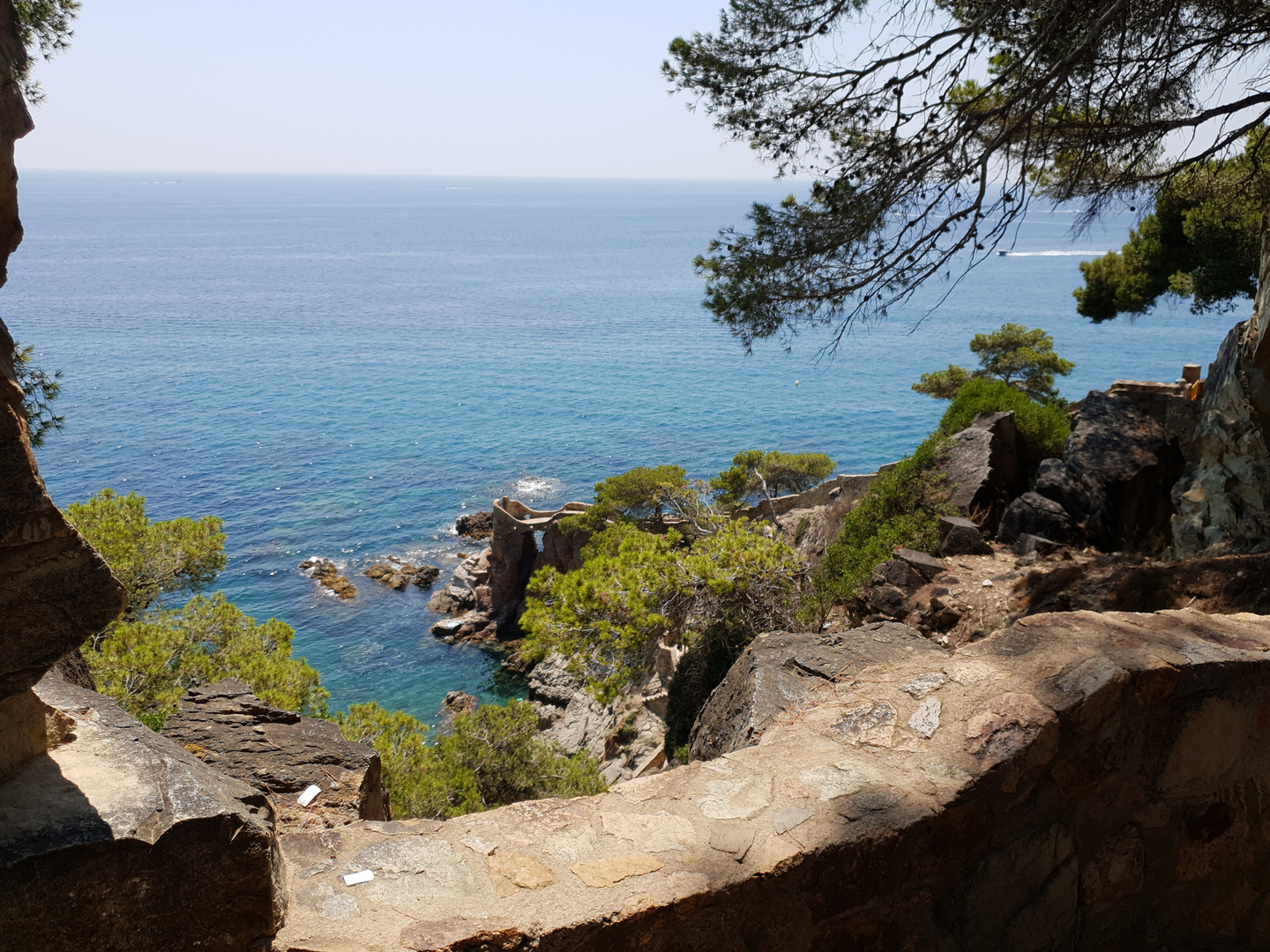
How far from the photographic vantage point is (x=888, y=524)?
1230 centimetres

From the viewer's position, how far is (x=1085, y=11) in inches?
264

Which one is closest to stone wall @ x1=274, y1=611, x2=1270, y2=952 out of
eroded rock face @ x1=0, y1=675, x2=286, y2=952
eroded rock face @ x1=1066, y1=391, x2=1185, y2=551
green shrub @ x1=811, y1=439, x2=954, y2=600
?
eroded rock face @ x1=0, y1=675, x2=286, y2=952

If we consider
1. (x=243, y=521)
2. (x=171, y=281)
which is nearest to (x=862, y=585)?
(x=243, y=521)

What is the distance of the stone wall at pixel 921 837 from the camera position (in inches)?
97.7

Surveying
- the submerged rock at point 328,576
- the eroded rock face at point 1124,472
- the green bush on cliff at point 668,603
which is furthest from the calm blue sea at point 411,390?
the green bush on cliff at point 668,603

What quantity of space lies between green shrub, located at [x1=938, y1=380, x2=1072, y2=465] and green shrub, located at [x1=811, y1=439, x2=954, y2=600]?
1.58 m

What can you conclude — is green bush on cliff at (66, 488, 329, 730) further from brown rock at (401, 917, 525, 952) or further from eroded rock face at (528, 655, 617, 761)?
eroded rock face at (528, 655, 617, 761)

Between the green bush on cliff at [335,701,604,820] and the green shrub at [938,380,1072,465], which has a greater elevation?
the green shrub at [938,380,1072,465]

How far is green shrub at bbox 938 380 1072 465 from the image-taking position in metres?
14.3

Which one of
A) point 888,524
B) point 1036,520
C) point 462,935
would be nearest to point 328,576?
point 888,524

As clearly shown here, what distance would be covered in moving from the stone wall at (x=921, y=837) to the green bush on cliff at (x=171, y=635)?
6.19 metres

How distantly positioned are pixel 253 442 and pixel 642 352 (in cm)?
3303

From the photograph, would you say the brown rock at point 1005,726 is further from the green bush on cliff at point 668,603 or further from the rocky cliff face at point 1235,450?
the green bush on cliff at point 668,603

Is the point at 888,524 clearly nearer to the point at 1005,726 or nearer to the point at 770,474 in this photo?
the point at 1005,726
